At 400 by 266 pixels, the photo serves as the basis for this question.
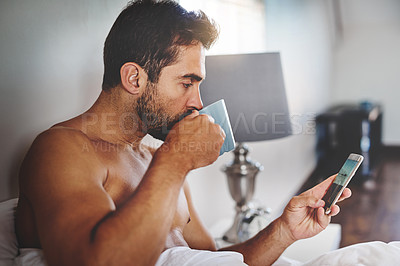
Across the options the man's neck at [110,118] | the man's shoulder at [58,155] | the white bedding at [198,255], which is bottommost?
the white bedding at [198,255]

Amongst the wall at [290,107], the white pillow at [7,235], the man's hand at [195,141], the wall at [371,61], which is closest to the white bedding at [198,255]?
the white pillow at [7,235]

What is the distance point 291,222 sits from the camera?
0.94 meters

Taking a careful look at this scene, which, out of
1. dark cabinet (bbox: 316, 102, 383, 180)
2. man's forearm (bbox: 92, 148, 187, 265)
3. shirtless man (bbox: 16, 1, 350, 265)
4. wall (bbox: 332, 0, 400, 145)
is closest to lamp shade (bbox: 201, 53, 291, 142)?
shirtless man (bbox: 16, 1, 350, 265)

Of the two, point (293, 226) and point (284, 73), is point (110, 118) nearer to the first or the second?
point (293, 226)

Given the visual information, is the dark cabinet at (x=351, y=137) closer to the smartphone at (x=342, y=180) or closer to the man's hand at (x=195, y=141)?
the smartphone at (x=342, y=180)

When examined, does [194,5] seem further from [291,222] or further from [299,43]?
[299,43]

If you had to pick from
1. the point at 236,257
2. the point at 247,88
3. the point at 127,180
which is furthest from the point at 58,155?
the point at 247,88

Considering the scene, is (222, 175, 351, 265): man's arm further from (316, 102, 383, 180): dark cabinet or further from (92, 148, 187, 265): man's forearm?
(316, 102, 383, 180): dark cabinet

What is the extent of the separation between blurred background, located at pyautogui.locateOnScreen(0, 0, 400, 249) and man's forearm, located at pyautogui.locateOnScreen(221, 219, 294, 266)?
0.52 m

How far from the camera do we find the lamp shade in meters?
1.18

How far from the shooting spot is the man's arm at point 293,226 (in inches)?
35.7

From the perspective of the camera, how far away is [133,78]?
0.75 m

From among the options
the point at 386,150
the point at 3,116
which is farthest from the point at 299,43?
the point at 3,116

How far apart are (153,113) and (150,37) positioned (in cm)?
14
